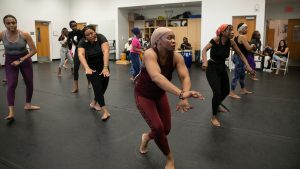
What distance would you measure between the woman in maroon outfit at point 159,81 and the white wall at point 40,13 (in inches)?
481

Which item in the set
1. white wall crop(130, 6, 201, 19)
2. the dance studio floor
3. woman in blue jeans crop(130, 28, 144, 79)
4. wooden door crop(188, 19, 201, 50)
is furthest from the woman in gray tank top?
white wall crop(130, 6, 201, 19)

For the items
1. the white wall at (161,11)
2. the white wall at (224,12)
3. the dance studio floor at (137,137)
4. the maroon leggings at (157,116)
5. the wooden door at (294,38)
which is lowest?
the dance studio floor at (137,137)

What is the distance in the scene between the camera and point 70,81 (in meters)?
7.61

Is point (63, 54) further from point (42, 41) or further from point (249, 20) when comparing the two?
point (249, 20)

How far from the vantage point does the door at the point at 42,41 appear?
45.3 feet

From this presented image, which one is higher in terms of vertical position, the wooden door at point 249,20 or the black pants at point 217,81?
the wooden door at point 249,20

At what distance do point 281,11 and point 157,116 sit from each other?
41.3 feet

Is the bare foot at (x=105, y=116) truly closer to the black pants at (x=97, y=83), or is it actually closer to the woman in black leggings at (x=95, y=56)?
the woman in black leggings at (x=95, y=56)

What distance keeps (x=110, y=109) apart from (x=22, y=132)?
1541 mm

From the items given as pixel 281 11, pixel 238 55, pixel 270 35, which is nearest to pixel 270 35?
pixel 270 35

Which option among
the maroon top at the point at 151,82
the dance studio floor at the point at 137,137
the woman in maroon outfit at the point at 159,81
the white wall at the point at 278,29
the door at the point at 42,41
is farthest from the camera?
the door at the point at 42,41

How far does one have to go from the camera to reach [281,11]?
12453 mm

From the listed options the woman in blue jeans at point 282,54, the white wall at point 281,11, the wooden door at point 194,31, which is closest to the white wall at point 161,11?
the wooden door at point 194,31

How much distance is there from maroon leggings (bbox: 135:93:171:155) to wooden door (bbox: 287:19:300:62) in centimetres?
1242
